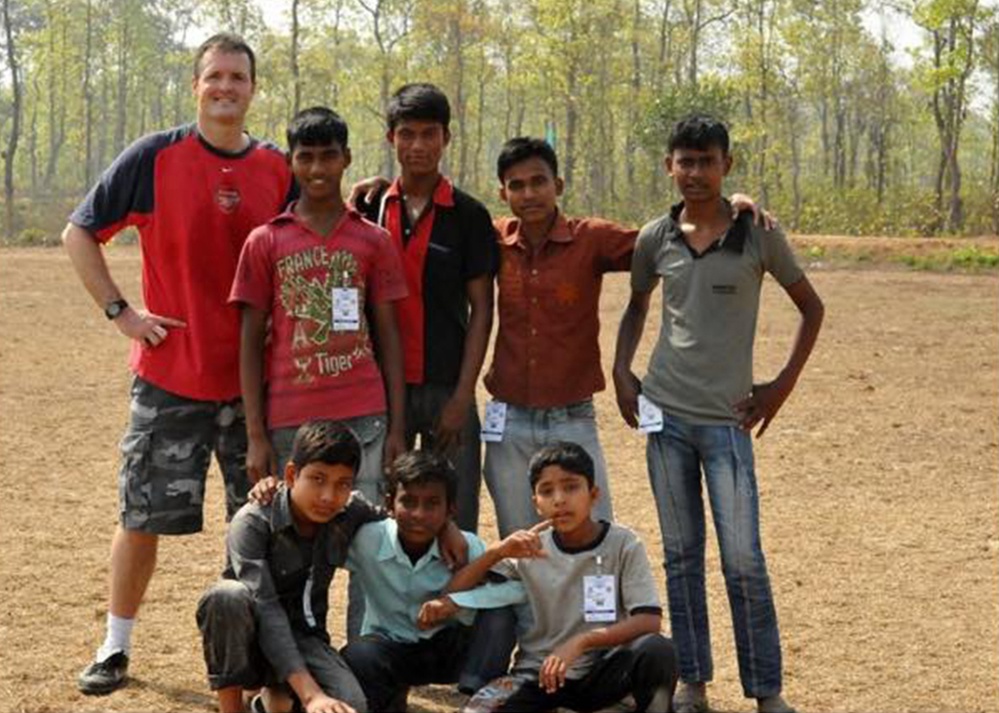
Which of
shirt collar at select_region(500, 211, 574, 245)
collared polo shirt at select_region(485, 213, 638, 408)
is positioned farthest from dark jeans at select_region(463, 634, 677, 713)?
shirt collar at select_region(500, 211, 574, 245)

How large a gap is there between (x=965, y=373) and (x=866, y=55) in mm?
33923

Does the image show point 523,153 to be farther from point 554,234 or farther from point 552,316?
point 552,316

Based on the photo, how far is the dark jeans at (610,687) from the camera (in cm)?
398

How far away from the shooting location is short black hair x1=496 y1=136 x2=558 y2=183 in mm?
4516

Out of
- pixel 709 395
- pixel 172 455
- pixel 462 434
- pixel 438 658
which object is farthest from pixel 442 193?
pixel 438 658

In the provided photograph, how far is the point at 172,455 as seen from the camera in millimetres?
4516

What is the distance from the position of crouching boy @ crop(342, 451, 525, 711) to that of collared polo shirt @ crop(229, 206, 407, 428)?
291 millimetres

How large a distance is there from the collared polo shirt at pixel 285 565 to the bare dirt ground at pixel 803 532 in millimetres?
573

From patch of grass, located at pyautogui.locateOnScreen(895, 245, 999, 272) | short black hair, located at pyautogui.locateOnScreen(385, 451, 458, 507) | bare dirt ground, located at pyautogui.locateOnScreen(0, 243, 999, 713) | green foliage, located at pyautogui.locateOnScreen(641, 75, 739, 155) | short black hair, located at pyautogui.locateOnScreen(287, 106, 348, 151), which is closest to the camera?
short black hair, located at pyautogui.locateOnScreen(385, 451, 458, 507)

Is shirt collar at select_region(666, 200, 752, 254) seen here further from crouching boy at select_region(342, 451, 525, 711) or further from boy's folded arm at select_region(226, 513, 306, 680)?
boy's folded arm at select_region(226, 513, 306, 680)

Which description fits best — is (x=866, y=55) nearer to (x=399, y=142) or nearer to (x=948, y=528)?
(x=948, y=528)

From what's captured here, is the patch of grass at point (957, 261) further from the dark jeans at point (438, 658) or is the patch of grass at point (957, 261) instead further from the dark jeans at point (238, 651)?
the dark jeans at point (238, 651)

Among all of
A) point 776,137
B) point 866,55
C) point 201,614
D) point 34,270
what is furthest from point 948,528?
point 866,55

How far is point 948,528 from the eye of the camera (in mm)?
7090
